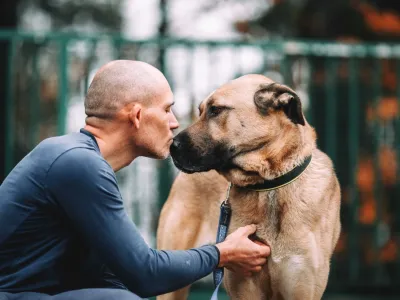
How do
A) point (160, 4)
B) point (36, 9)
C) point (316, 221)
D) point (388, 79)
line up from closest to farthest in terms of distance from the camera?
point (316, 221) → point (388, 79) → point (160, 4) → point (36, 9)

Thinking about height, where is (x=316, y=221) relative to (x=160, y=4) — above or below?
below

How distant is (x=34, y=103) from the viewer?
21.8 ft

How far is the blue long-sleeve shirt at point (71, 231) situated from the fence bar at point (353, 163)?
162 inches

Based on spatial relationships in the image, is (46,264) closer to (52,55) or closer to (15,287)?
(15,287)

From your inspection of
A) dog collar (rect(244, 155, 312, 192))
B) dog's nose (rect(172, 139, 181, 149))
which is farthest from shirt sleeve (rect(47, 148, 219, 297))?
dog collar (rect(244, 155, 312, 192))

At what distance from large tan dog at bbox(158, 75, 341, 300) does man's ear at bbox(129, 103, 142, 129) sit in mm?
462

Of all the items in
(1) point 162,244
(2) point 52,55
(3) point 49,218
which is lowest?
(1) point 162,244

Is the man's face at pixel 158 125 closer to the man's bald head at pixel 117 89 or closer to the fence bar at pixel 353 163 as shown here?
the man's bald head at pixel 117 89

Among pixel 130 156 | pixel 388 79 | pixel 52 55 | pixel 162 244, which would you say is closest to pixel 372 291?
pixel 388 79

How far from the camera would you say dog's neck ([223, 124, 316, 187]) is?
12.0 feet

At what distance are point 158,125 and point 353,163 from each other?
4020mm

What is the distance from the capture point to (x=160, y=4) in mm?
13094

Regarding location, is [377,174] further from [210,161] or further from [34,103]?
[210,161]

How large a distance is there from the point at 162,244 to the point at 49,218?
1.57 m
